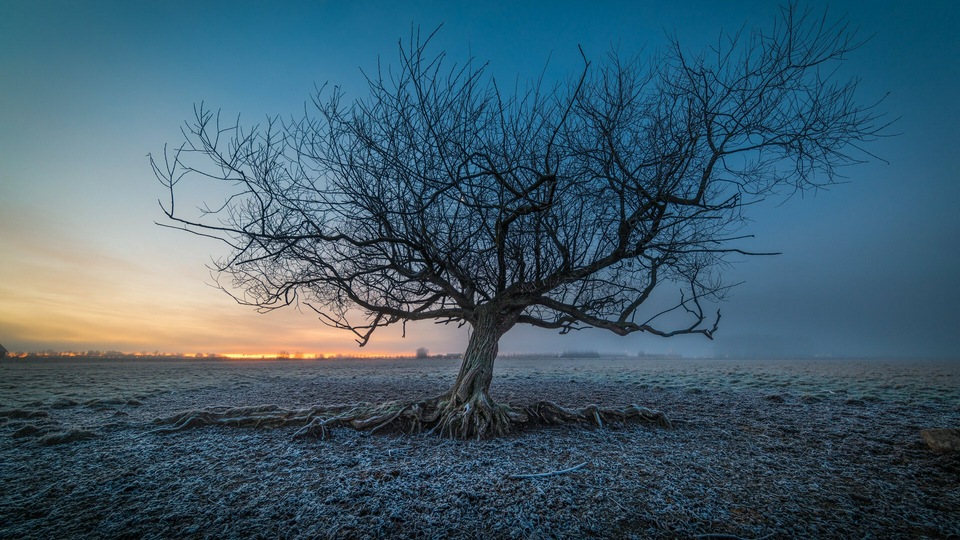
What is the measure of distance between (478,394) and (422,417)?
1173 mm

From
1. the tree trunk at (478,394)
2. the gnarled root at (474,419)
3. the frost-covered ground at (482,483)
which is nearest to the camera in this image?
the frost-covered ground at (482,483)

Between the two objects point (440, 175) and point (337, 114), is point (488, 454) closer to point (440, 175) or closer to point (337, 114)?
point (440, 175)

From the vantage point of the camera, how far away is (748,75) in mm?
5516

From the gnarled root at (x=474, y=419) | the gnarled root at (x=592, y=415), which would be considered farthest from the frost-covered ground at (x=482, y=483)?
the gnarled root at (x=592, y=415)

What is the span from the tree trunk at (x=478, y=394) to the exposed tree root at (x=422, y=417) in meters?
0.02

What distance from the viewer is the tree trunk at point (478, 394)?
6.66m

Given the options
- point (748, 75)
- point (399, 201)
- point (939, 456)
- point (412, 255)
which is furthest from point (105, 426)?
point (939, 456)

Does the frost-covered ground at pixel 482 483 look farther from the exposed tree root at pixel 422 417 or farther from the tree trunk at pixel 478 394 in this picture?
the tree trunk at pixel 478 394

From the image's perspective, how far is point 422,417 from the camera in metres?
7.18

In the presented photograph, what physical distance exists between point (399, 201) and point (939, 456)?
9.05 meters

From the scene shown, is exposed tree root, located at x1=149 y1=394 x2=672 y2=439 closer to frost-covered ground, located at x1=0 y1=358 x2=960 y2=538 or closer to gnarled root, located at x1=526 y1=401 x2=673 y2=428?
gnarled root, located at x1=526 y1=401 x2=673 y2=428

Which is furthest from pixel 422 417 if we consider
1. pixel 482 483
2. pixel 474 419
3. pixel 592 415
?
pixel 592 415

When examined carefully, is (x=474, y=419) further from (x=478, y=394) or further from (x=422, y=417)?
(x=422, y=417)

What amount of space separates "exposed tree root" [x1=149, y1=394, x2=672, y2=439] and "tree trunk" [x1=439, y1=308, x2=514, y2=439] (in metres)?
0.02
